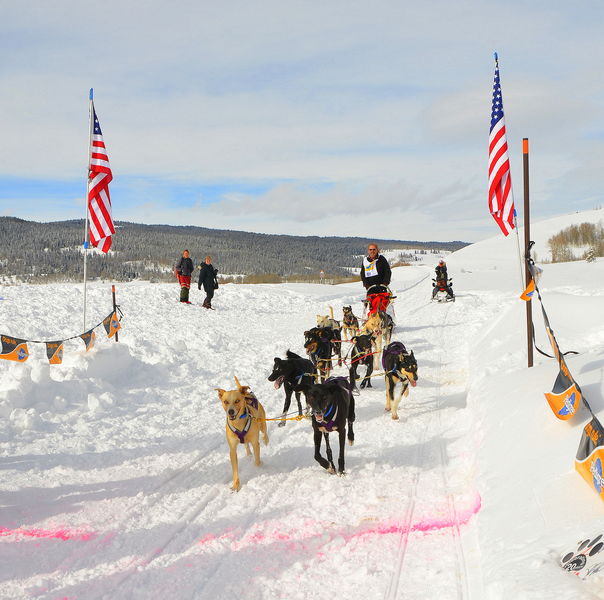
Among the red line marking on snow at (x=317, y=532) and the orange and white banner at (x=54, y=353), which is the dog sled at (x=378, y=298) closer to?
the orange and white banner at (x=54, y=353)

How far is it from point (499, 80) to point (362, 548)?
680 centimetres

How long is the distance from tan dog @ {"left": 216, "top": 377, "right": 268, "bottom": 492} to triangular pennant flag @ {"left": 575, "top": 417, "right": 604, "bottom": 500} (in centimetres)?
288

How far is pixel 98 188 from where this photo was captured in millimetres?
9719

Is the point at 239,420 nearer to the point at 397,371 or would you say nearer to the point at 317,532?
the point at 317,532

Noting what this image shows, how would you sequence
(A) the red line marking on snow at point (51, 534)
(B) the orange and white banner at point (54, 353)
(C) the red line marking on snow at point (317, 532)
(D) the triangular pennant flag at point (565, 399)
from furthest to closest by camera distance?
(B) the orange and white banner at point (54, 353) < (D) the triangular pennant flag at point (565, 399) < (A) the red line marking on snow at point (51, 534) < (C) the red line marking on snow at point (317, 532)

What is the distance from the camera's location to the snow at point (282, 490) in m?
3.34

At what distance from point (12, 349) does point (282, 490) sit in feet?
14.8

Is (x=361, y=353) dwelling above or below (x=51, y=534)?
above

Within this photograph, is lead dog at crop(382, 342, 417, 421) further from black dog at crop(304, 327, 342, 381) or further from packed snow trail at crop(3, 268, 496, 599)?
black dog at crop(304, 327, 342, 381)

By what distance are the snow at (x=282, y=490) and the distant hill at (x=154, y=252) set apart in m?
85.7

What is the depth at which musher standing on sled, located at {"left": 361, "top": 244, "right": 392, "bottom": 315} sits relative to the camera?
995cm

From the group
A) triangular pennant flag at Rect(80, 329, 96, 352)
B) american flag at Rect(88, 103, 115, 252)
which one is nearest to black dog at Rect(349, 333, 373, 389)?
triangular pennant flag at Rect(80, 329, 96, 352)

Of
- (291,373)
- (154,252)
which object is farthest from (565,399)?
(154,252)

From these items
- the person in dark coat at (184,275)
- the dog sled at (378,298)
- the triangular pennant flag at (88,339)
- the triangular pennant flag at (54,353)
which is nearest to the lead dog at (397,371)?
the dog sled at (378,298)
